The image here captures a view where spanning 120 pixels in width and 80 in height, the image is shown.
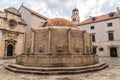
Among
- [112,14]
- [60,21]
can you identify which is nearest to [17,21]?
[60,21]

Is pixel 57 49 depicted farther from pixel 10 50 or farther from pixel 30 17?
pixel 30 17

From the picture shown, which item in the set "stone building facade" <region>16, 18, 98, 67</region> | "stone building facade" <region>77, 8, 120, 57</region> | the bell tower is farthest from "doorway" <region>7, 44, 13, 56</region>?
the bell tower

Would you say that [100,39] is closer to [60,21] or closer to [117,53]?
[117,53]

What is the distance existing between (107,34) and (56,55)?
64.2 ft

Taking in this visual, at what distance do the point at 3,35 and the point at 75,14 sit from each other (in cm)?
4093

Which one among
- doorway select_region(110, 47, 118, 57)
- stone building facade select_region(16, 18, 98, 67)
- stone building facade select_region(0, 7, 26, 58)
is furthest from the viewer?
doorway select_region(110, 47, 118, 57)

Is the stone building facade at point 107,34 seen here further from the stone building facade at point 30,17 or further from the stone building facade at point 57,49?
the stone building facade at point 57,49

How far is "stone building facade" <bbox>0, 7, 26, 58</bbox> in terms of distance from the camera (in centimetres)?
1898

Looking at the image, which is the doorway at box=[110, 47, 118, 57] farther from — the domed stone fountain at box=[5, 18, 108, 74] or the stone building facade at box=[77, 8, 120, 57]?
the domed stone fountain at box=[5, 18, 108, 74]

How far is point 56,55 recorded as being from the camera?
28.2ft

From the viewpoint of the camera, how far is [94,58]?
10.0 m

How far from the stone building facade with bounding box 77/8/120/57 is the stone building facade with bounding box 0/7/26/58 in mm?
17149

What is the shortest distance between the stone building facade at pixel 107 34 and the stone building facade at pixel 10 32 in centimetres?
1715

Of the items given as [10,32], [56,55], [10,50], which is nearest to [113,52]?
[56,55]
